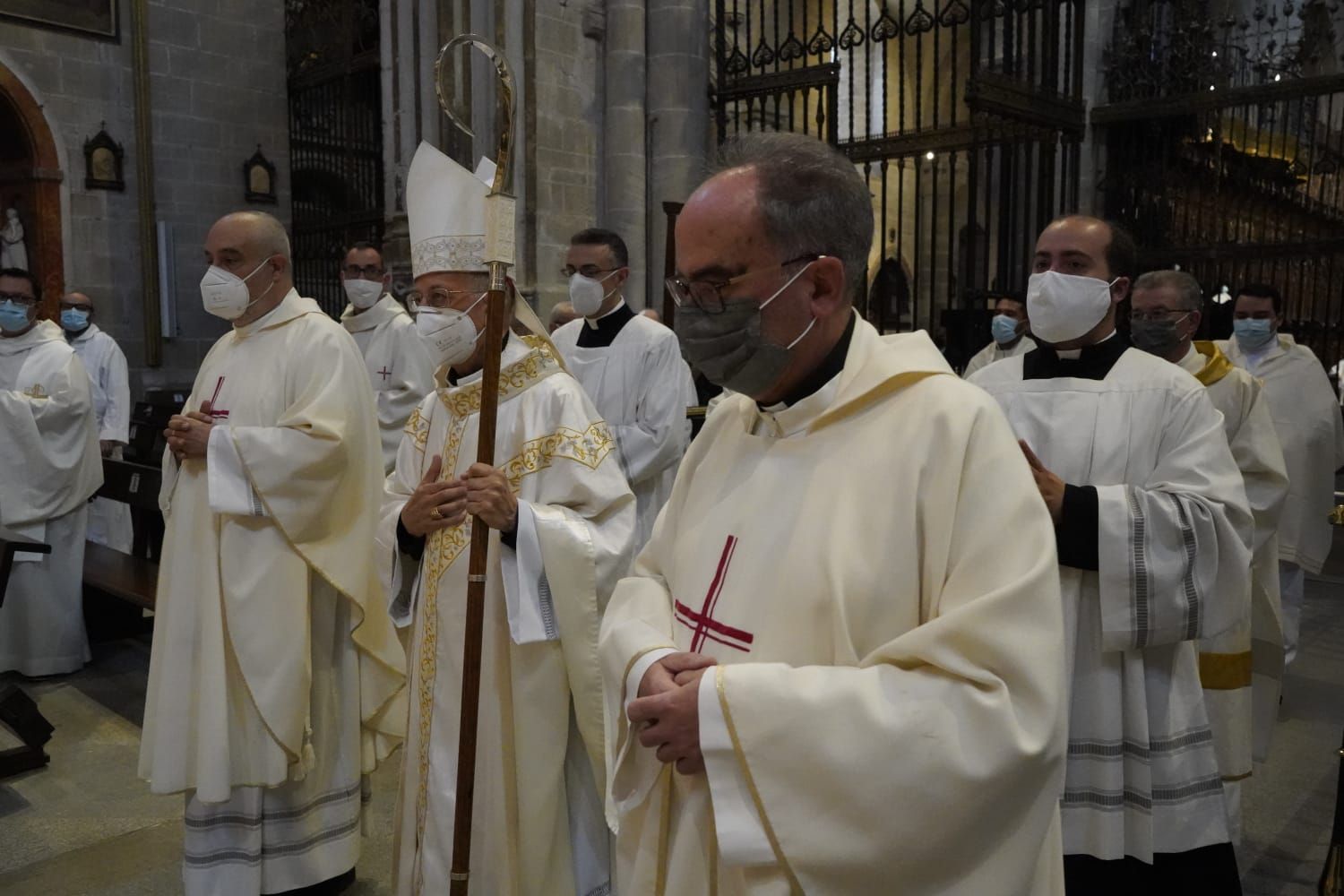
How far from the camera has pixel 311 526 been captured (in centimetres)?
332

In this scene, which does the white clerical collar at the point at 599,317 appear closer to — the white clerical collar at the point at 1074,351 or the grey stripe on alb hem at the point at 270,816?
the grey stripe on alb hem at the point at 270,816

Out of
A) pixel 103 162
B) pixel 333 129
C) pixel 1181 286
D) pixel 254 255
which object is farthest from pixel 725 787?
pixel 333 129

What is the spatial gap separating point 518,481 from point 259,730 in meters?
1.24

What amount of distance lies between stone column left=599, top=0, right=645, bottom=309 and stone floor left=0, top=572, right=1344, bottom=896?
222 inches

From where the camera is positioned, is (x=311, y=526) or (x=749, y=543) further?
(x=311, y=526)

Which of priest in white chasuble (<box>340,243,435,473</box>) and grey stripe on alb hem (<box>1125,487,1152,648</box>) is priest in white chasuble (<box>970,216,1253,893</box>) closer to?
grey stripe on alb hem (<box>1125,487,1152,648</box>)

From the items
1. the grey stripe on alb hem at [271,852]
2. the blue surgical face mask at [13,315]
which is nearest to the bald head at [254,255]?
the grey stripe on alb hem at [271,852]

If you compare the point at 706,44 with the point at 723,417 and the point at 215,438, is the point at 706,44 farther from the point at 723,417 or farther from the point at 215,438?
the point at 723,417

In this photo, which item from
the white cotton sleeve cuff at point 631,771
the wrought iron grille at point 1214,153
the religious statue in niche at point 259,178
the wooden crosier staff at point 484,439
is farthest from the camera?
the religious statue in niche at point 259,178

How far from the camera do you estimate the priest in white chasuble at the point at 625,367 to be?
507 centimetres

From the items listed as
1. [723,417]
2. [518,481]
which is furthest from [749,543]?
[518,481]

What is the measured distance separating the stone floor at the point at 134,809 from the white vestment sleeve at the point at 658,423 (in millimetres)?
1765

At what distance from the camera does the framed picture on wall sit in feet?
37.8

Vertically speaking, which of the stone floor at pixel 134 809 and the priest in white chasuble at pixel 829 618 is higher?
the priest in white chasuble at pixel 829 618
